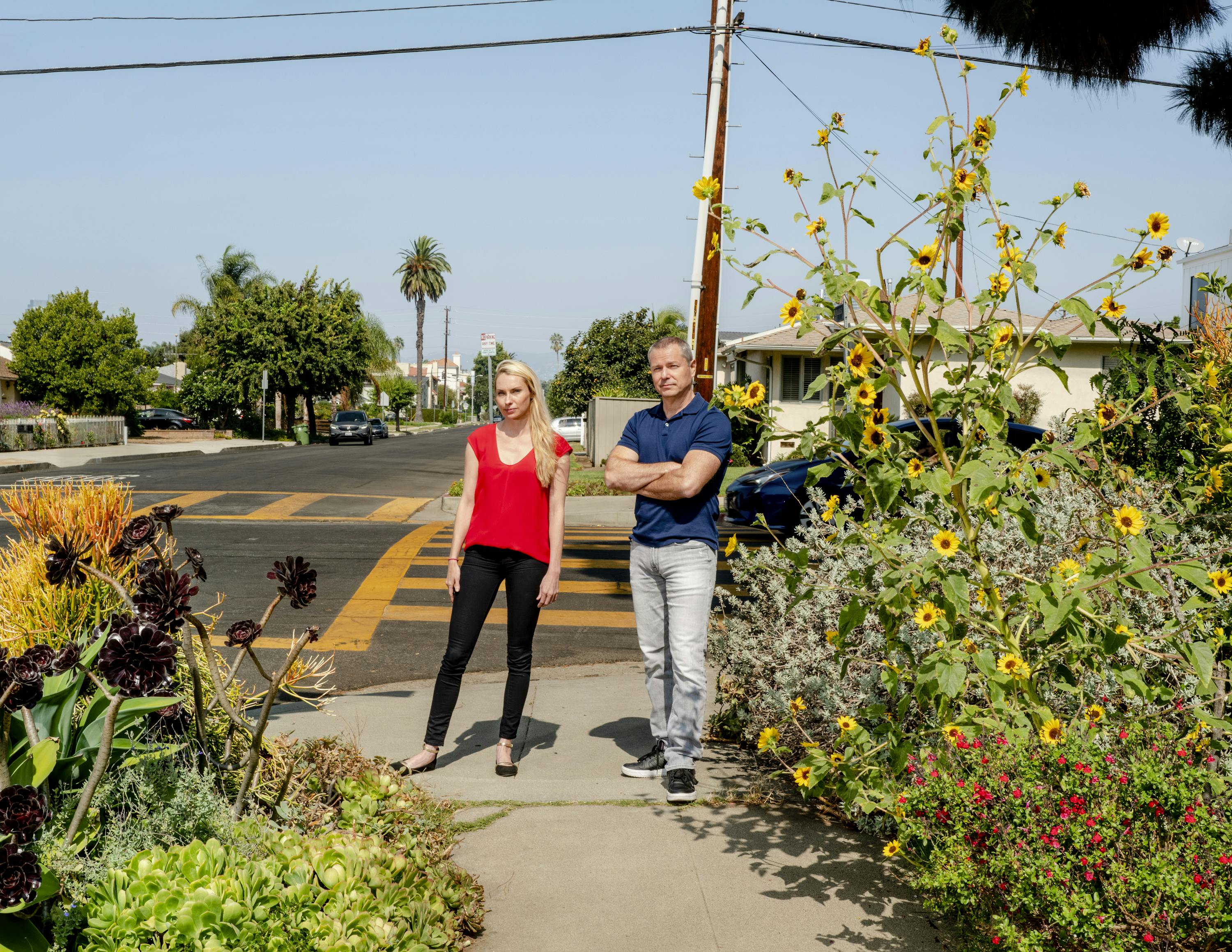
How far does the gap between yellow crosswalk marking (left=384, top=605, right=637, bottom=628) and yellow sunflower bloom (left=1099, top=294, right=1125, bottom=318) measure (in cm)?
574

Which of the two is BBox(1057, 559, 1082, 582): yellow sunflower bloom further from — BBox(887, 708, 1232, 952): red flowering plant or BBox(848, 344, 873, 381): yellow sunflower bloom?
BBox(848, 344, 873, 381): yellow sunflower bloom

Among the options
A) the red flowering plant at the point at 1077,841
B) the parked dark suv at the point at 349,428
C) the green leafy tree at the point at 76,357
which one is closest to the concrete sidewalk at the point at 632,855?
the red flowering plant at the point at 1077,841

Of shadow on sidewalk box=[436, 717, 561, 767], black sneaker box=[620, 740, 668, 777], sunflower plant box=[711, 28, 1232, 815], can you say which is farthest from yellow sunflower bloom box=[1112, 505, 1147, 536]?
shadow on sidewalk box=[436, 717, 561, 767]

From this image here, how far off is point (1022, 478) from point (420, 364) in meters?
97.9

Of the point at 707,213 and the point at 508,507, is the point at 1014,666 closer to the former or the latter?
the point at 508,507

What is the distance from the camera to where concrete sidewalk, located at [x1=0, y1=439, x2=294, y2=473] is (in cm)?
2597

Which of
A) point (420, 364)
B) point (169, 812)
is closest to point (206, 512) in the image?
point (169, 812)

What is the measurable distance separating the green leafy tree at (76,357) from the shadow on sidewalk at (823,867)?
37.7 m

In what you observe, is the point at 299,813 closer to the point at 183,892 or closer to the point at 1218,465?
the point at 183,892

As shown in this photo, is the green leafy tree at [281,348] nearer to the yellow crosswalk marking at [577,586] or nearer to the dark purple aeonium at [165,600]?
the yellow crosswalk marking at [577,586]

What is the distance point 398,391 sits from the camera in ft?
278

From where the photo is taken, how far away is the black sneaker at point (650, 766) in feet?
15.0

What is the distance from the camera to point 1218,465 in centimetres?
454

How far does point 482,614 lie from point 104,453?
97.6ft
